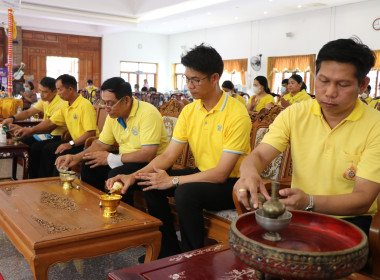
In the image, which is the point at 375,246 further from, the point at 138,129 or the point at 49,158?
the point at 49,158

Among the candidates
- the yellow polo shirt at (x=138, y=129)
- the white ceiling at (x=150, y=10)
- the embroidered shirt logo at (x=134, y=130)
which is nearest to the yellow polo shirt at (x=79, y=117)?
the yellow polo shirt at (x=138, y=129)

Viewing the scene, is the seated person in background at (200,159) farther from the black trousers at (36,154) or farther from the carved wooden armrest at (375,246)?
the black trousers at (36,154)

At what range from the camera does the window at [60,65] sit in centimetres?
1318

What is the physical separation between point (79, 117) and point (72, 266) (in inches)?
64.3

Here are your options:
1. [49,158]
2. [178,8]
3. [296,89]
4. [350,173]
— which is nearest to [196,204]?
[350,173]

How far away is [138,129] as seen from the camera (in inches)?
98.3

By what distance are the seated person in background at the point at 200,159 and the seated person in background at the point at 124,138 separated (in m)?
0.31

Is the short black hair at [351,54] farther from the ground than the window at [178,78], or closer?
closer

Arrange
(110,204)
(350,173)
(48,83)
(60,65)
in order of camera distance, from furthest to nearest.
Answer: (60,65) < (48,83) < (110,204) < (350,173)

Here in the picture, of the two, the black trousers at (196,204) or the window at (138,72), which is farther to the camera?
the window at (138,72)

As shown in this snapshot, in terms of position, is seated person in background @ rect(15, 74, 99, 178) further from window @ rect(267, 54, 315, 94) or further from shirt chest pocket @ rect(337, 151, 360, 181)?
window @ rect(267, 54, 315, 94)

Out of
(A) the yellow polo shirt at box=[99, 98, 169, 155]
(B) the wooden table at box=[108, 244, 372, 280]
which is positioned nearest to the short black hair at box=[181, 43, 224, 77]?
(A) the yellow polo shirt at box=[99, 98, 169, 155]

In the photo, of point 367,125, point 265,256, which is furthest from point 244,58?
point 265,256

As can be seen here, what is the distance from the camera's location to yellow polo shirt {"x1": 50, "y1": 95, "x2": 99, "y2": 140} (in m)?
3.33
